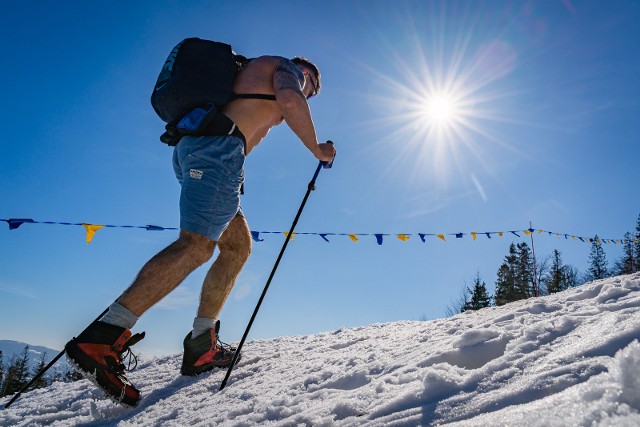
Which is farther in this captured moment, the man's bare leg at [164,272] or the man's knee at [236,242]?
the man's knee at [236,242]

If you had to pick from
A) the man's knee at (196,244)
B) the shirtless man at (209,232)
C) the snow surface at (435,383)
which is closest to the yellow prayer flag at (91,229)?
the snow surface at (435,383)

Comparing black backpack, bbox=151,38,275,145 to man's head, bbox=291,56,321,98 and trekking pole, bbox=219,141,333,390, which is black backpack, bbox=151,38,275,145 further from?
trekking pole, bbox=219,141,333,390

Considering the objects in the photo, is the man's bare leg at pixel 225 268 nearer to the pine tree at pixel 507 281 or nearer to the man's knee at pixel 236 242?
the man's knee at pixel 236 242

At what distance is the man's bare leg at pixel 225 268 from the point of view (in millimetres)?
2938

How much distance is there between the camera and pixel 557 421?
755 millimetres

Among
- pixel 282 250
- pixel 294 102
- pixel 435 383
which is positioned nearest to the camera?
pixel 435 383

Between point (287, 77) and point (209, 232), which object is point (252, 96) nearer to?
point (287, 77)

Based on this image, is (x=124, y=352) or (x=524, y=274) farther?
(x=524, y=274)

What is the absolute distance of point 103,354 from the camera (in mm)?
2053

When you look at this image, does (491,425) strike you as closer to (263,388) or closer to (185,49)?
(263,388)

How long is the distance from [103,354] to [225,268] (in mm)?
1122

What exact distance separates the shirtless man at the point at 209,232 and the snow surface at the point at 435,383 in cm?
29

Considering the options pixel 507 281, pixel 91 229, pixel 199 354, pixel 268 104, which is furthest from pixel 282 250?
pixel 507 281

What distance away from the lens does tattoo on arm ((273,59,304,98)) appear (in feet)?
8.64
